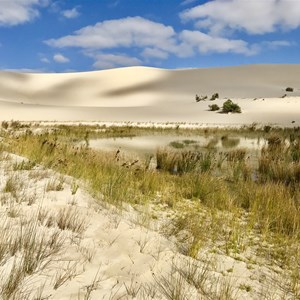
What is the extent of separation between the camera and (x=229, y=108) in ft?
119

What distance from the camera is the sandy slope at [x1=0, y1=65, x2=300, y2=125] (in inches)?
1592

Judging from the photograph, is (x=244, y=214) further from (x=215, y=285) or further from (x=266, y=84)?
(x=266, y=84)

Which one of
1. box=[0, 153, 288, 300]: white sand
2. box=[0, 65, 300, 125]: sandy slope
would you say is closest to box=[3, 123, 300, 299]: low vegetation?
box=[0, 153, 288, 300]: white sand

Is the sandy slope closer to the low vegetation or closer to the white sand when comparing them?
the low vegetation

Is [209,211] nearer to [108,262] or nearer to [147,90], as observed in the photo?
[108,262]

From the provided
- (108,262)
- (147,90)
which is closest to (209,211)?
(108,262)

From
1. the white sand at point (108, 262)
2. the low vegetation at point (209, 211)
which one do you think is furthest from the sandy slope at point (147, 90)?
the white sand at point (108, 262)

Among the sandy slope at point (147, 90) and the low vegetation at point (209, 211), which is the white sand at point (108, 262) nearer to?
the low vegetation at point (209, 211)

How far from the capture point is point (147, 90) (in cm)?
7544

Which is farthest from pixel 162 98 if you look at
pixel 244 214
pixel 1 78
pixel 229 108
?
pixel 244 214

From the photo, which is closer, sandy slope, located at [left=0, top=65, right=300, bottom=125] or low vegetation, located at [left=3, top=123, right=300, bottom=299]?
low vegetation, located at [left=3, top=123, right=300, bottom=299]

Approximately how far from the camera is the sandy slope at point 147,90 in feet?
133

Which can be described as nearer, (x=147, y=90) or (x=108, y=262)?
(x=108, y=262)

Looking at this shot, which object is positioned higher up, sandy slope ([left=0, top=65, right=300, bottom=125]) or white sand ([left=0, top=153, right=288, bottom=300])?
sandy slope ([left=0, top=65, right=300, bottom=125])
